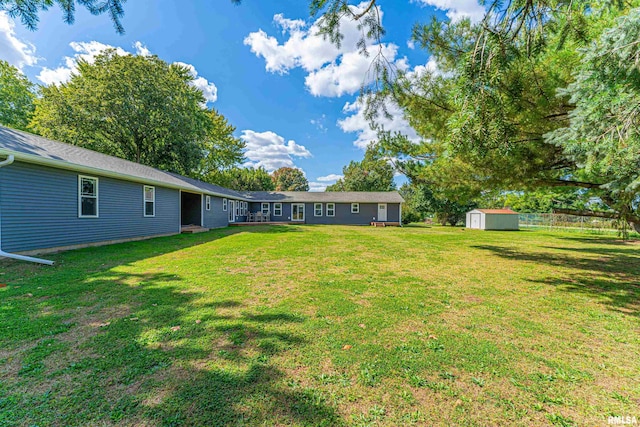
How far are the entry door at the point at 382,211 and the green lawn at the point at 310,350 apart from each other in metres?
17.4

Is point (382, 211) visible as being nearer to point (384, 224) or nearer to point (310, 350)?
point (384, 224)

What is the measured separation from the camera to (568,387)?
6.61 feet

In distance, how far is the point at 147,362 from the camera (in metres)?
2.22

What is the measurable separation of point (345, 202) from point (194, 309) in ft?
64.2

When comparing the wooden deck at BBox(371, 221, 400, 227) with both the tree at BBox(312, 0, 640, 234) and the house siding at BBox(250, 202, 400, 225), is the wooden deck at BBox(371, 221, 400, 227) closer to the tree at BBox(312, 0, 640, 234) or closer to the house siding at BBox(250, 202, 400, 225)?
the house siding at BBox(250, 202, 400, 225)

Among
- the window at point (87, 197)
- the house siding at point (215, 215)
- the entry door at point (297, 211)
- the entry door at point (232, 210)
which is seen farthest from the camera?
the entry door at point (297, 211)

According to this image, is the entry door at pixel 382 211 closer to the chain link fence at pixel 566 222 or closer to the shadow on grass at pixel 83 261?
the chain link fence at pixel 566 222

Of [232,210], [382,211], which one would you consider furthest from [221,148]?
[382,211]

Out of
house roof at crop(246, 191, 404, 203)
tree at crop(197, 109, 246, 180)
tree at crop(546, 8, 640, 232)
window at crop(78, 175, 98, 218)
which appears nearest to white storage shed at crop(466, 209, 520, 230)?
house roof at crop(246, 191, 404, 203)

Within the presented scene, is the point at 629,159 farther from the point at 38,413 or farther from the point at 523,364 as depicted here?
the point at 38,413

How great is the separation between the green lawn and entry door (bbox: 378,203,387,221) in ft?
57.0

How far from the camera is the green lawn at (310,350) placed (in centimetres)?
176

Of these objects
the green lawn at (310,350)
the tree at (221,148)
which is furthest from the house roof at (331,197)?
the green lawn at (310,350)

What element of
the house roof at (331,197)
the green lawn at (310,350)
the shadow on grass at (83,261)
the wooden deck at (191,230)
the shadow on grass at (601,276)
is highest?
the house roof at (331,197)
